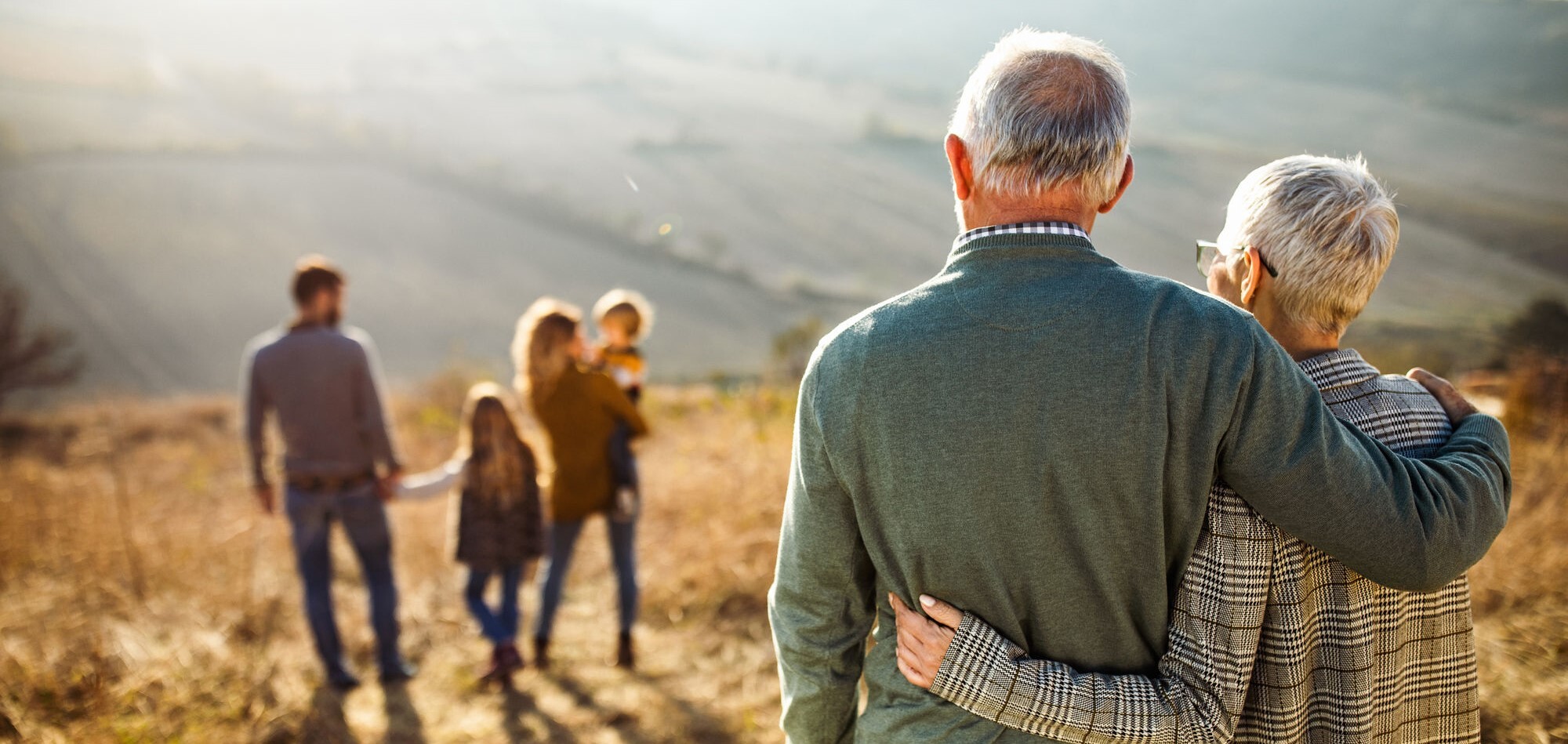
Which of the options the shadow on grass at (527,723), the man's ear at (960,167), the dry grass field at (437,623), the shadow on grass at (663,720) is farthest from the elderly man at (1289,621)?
the shadow on grass at (527,723)

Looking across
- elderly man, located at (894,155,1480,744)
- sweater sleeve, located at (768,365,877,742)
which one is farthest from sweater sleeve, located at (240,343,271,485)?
elderly man, located at (894,155,1480,744)

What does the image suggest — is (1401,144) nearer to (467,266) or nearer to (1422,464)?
(1422,464)

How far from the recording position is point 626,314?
4.27m

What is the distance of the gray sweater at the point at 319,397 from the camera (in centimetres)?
374

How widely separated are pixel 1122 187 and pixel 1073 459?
390mm

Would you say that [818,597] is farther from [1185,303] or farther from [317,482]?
[317,482]

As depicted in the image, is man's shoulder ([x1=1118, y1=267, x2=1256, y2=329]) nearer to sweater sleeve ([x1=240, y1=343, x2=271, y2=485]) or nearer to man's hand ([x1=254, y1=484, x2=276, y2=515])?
sweater sleeve ([x1=240, y1=343, x2=271, y2=485])

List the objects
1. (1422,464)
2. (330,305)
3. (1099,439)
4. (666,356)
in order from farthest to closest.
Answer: (666,356), (330,305), (1422,464), (1099,439)

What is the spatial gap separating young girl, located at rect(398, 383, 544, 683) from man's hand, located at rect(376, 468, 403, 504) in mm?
43

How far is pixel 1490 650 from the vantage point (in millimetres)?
3031

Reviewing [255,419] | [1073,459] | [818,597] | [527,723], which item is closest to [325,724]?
[527,723]

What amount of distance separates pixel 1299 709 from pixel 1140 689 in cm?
27

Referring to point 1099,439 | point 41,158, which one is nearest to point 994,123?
point 1099,439

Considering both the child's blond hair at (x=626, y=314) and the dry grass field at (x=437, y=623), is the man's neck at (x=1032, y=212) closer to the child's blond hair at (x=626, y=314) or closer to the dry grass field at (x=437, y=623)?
the dry grass field at (x=437, y=623)
